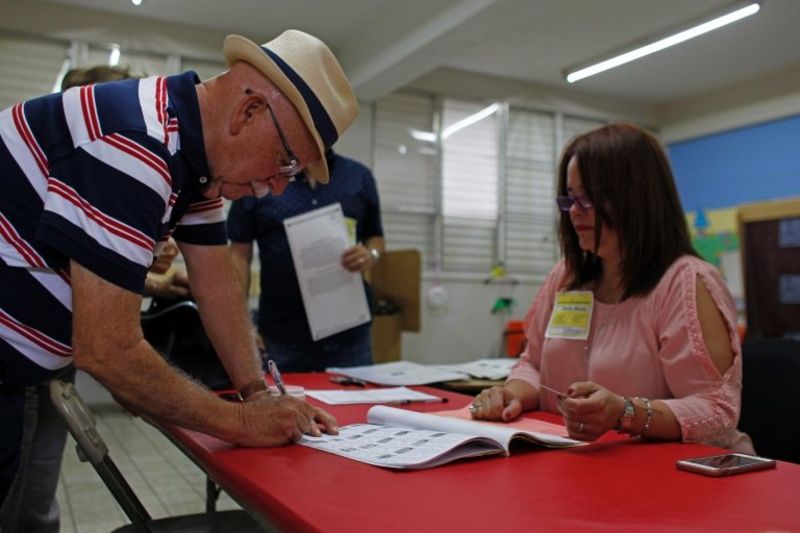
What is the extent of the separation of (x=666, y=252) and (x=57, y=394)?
1.22m

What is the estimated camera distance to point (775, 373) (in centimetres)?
149

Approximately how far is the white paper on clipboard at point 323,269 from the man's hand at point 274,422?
3.78 feet

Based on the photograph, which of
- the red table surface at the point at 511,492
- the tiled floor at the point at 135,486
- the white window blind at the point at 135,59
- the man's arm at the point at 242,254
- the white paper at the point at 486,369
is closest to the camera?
the red table surface at the point at 511,492

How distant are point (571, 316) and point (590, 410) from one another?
1.64 feet

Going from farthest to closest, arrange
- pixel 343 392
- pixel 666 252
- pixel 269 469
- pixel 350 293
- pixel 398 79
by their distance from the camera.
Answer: pixel 398 79 < pixel 350 293 < pixel 343 392 < pixel 666 252 < pixel 269 469

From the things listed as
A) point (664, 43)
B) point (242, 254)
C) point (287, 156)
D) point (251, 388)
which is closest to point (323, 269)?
point (242, 254)

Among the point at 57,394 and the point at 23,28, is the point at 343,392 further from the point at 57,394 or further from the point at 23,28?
the point at 23,28

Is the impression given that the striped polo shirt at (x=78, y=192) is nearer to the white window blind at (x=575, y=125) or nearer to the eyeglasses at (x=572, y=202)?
the eyeglasses at (x=572, y=202)

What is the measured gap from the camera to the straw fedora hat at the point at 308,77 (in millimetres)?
1064

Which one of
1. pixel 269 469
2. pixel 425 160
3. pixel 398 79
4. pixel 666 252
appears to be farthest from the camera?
pixel 425 160

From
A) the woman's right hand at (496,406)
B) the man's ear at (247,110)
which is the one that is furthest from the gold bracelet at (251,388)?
the man's ear at (247,110)

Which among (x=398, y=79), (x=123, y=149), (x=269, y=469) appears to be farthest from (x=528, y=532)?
(x=398, y=79)

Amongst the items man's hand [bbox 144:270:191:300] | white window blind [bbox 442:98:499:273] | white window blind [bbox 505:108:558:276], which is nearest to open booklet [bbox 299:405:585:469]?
man's hand [bbox 144:270:191:300]

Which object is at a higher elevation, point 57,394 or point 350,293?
point 350,293
